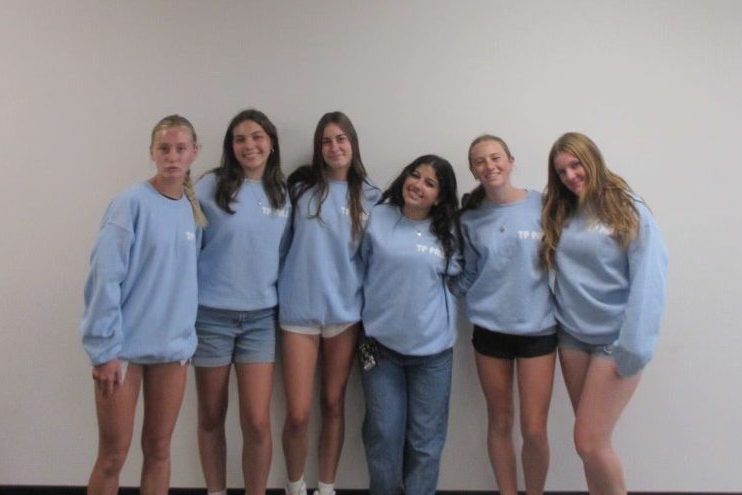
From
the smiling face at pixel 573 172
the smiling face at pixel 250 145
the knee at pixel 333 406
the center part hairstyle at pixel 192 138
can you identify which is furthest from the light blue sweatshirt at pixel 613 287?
the center part hairstyle at pixel 192 138

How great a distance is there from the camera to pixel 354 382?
223 centimetres

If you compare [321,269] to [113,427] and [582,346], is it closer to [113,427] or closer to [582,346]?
A: [113,427]

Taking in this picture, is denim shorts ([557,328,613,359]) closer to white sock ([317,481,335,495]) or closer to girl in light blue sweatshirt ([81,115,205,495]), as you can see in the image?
white sock ([317,481,335,495])

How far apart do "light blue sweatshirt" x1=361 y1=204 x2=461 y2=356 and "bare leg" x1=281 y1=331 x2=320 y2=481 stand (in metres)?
0.26

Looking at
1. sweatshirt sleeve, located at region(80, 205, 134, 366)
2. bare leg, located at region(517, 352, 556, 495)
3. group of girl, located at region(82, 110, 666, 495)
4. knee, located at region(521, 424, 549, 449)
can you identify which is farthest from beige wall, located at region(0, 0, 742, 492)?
sweatshirt sleeve, located at region(80, 205, 134, 366)

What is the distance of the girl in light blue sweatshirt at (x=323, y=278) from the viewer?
6.29 feet

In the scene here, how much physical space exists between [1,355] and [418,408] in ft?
6.17

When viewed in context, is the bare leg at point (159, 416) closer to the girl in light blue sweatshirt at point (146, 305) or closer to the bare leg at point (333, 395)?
the girl in light blue sweatshirt at point (146, 305)

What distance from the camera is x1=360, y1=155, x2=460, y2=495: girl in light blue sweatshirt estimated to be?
1.88 metres

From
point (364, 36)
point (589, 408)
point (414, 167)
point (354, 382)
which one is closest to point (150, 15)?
point (364, 36)

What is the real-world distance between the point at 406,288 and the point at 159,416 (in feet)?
3.22

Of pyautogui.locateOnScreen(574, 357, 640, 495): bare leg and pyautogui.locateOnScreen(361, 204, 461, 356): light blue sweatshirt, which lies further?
pyautogui.locateOnScreen(361, 204, 461, 356): light blue sweatshirt

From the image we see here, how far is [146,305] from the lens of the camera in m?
1.59

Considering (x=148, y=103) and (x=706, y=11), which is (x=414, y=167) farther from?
(x=706, y=11)
